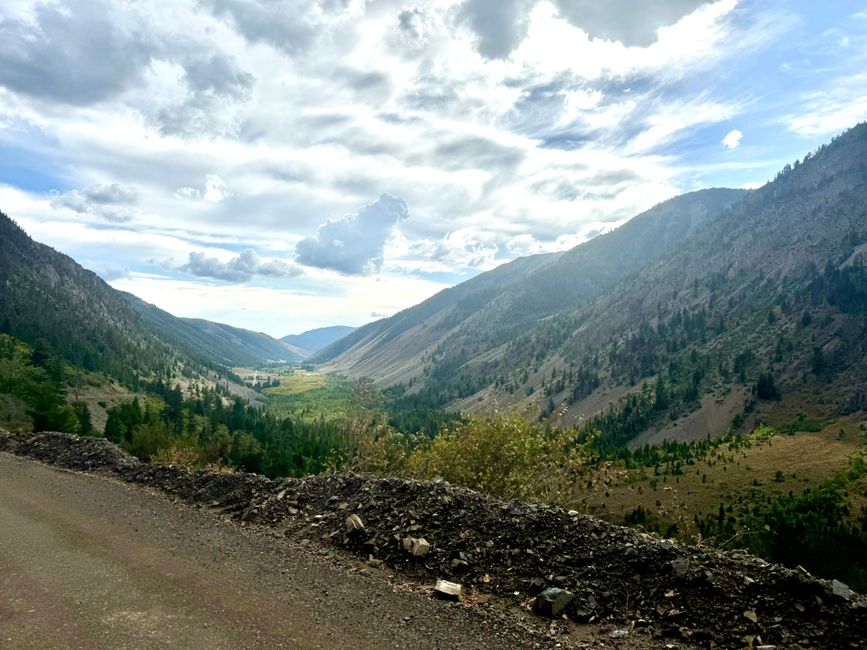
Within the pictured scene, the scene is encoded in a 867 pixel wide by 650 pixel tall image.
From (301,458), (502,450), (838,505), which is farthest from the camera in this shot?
(301,458)

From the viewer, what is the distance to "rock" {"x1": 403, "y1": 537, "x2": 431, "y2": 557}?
1198 centimetres

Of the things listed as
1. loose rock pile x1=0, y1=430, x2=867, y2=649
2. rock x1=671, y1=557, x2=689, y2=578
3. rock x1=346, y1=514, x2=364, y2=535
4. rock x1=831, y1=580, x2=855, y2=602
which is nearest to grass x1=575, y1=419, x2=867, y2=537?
loose rock pile x1=0, y1=430, x2=867, y2=649

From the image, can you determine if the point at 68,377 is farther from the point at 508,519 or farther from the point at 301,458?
the point at 508,519

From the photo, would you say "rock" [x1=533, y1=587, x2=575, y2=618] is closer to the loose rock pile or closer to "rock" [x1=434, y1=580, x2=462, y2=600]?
the loose rock pile

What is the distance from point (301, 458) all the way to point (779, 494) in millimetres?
78907

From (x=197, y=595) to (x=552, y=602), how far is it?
289 inches

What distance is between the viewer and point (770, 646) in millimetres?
7953

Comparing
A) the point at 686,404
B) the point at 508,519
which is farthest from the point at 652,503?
the point at 686,404

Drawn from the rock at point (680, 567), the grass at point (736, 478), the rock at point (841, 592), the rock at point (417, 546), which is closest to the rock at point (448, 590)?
the rock at point (417, 546)

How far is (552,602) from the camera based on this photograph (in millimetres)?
9617

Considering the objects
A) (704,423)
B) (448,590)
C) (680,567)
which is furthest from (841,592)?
(704,423)

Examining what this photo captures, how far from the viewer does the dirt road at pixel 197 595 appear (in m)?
8.99

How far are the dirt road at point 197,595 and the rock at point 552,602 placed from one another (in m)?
0.76

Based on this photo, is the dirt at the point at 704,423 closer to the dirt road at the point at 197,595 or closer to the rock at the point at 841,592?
the rock at the point at 841,592
